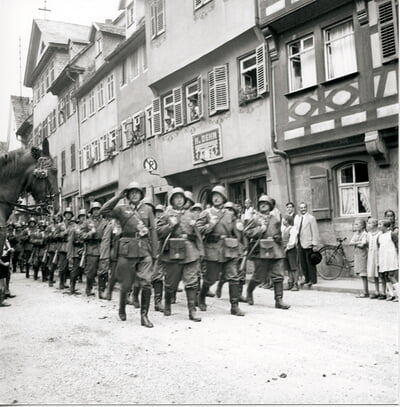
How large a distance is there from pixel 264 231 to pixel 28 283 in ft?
28.4

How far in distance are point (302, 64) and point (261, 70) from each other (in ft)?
4.71

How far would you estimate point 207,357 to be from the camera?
210 inches

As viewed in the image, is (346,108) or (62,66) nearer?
(346,108)

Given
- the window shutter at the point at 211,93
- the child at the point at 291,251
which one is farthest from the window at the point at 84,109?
the child at the point at 291,251

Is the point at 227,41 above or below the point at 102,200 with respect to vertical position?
above

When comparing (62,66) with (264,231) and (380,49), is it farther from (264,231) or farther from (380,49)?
(264,231)

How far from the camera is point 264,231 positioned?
898 centimetres

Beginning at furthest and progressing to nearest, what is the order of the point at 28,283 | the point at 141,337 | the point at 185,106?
the point at 185,106, the point at 28,283, the point at 141,337

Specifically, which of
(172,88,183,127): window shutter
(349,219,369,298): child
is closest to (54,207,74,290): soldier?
(172,88,183,127): window shutter

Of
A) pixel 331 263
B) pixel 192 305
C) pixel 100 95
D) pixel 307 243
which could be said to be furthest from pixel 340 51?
pixel 100 95

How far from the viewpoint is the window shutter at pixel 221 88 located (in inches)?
654

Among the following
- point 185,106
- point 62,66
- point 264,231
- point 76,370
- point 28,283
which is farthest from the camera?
point 62,66

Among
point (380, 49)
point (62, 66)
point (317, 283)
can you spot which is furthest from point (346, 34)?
point (62, 66)

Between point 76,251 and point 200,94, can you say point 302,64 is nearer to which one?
point 200,94
